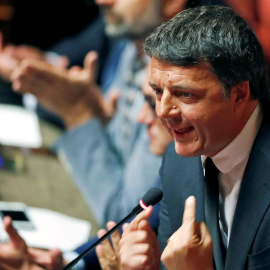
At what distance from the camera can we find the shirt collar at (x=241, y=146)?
3.63 ft

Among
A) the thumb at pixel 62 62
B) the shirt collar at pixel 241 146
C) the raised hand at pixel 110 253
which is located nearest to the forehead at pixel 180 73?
the shirt collar at pixel 241 146

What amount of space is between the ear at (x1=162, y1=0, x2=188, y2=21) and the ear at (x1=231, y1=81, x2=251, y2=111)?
59 cm

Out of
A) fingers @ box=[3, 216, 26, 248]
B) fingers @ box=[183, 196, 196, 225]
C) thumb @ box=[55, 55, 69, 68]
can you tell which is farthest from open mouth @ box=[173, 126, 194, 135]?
thumb @ box=[55, 55, 69, 68]

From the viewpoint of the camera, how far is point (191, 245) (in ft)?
3.42

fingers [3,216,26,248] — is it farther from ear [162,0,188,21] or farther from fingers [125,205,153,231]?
ear [162,0,188,21]

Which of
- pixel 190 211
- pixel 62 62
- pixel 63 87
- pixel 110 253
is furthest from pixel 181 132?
pixel 62 62

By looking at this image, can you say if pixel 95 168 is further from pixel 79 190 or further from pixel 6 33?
pixel 6 33

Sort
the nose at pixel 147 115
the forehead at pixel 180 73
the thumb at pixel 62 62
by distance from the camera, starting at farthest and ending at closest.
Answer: the thumb at pixel 62 62 → the nose at pixel 147 115 → the forehead at pixel 180 73

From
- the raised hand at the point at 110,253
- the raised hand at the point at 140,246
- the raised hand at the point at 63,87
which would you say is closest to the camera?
the raised hand at the point at 140,246

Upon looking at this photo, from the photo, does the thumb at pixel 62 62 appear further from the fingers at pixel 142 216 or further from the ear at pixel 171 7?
the fingers at pixel 142 216

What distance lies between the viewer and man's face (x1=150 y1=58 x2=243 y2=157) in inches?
40.9

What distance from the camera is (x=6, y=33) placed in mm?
3316

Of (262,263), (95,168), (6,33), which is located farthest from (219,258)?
(6,33)

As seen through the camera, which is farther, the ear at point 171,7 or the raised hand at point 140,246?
the ear at point 171,7
